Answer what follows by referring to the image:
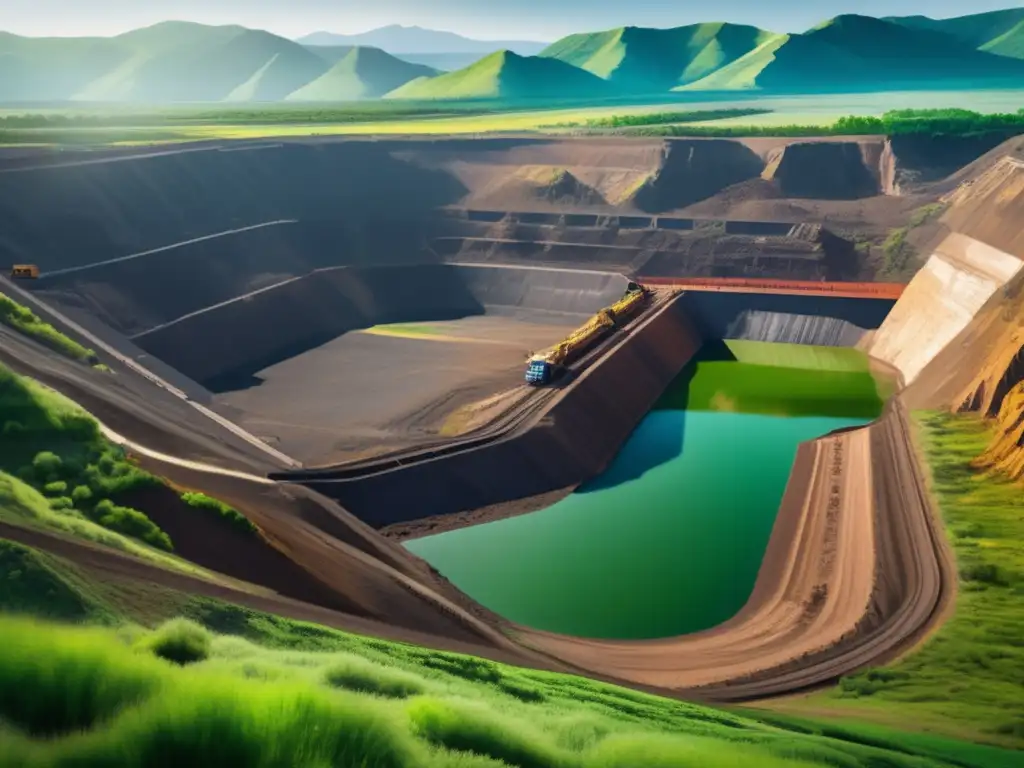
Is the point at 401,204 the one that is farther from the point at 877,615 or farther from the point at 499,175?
the point at 877,615

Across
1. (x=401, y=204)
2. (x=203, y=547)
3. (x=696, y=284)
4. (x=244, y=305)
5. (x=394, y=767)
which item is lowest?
(x=394, y=767)

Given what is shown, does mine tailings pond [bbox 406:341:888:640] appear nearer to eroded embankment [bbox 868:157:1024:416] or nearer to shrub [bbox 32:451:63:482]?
eroded embankment [bbox 868:157:1024:416]

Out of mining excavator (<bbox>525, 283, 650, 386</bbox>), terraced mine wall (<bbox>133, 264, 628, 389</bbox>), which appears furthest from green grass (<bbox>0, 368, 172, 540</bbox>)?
terraced mine wall (<bbox>133, 264, 628, 389</bbox>)

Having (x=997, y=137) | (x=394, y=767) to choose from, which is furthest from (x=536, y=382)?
(x=997, y=137)

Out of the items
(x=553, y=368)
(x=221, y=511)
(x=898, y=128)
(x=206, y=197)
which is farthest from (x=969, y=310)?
(x=206, y=197)

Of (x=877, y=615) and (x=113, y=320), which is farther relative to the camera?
(x=113, y=320)

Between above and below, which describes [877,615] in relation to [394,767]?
above
